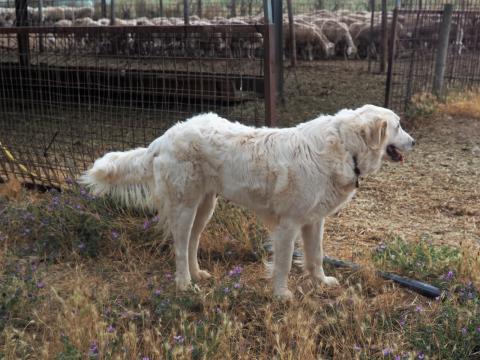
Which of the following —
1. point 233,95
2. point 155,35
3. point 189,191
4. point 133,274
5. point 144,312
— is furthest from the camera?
point 233,95

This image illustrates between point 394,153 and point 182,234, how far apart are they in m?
1.56

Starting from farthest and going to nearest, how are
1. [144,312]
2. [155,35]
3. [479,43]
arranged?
[479,43] < [155,35] < [144,312]

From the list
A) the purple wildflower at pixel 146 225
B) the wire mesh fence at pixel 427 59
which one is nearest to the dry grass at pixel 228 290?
the purple wildflower at pixel 146 225

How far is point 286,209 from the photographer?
149 inches

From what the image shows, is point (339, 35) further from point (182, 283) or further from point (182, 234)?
point (182, 283)

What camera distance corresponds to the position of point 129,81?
20.3ft

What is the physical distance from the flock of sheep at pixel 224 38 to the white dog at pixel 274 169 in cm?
144

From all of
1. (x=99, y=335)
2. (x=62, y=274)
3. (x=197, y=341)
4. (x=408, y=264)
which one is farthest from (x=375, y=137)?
(x=62, y=274)

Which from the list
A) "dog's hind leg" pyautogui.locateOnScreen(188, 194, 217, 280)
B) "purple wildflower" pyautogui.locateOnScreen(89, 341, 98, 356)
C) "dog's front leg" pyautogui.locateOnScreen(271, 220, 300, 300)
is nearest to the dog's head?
"dog's front leg" pyautogui.locateOnScreen(271, 220, 300, 300)

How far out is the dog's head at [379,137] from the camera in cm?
369

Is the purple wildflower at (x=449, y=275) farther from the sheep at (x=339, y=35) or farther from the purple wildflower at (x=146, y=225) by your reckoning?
the sheep at (x=339, y=35)

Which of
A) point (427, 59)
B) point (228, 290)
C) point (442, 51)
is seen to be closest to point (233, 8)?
point (427, 59)

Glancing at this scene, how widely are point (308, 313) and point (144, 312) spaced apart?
39.2 inches

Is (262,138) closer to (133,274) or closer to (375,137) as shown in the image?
(375,137)
